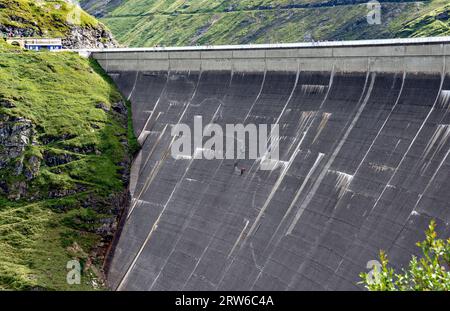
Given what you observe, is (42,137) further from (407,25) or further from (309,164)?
(407,25)

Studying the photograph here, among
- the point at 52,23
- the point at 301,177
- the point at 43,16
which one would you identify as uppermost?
the point at 301,177

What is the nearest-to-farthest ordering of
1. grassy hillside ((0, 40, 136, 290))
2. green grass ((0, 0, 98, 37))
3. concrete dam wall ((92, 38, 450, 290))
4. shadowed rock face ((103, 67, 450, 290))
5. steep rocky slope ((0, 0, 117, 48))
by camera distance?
shadowed rock face ((103, 67, 450, 290)), concrete dam wall ((92, 38, 450, 290)), grassy hillside ((0, 40, 136, 290)), steep rocky slope ((0, 0, 117, 48)), green grass ((0, 0, 98, 37))

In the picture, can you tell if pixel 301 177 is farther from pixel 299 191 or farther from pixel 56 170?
pixel 56 170

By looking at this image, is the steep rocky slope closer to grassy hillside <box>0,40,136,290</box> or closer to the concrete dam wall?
grassy hillside <box>0,40,136,290</box>

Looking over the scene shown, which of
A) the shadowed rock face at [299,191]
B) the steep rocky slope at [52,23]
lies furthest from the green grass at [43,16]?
the shadowed rock face at [299,191]

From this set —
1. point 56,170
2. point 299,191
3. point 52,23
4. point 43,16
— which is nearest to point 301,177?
point 299,191

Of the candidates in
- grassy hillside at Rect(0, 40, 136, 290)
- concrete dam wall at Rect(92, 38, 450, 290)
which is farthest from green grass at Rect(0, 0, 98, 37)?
concrete dam wall at Rect(92, 38, 450, 290)
